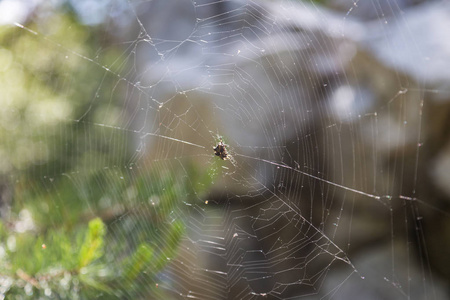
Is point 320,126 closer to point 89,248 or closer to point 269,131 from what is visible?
point 269,131

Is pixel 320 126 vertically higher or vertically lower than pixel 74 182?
higher

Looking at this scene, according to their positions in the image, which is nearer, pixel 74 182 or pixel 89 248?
pixel 89 248

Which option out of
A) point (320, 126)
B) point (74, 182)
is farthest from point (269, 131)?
point (74, 182)

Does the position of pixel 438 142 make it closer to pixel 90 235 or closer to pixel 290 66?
pixel 290 66

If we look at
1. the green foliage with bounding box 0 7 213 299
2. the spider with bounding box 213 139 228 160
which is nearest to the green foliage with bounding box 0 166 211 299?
the green foliage with bounding box 0 7 213 299

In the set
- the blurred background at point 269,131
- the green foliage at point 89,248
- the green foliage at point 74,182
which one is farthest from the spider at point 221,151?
the green foliage at point 89,248

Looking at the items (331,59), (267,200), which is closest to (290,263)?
(267,200)

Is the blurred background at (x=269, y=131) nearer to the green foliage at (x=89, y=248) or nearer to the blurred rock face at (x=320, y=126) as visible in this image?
the blurred rock face at (x=320, y=126)

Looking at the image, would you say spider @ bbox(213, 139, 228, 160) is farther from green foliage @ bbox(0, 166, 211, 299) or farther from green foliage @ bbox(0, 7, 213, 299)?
green foliage @ bbox(0, 166, 211, 299)
